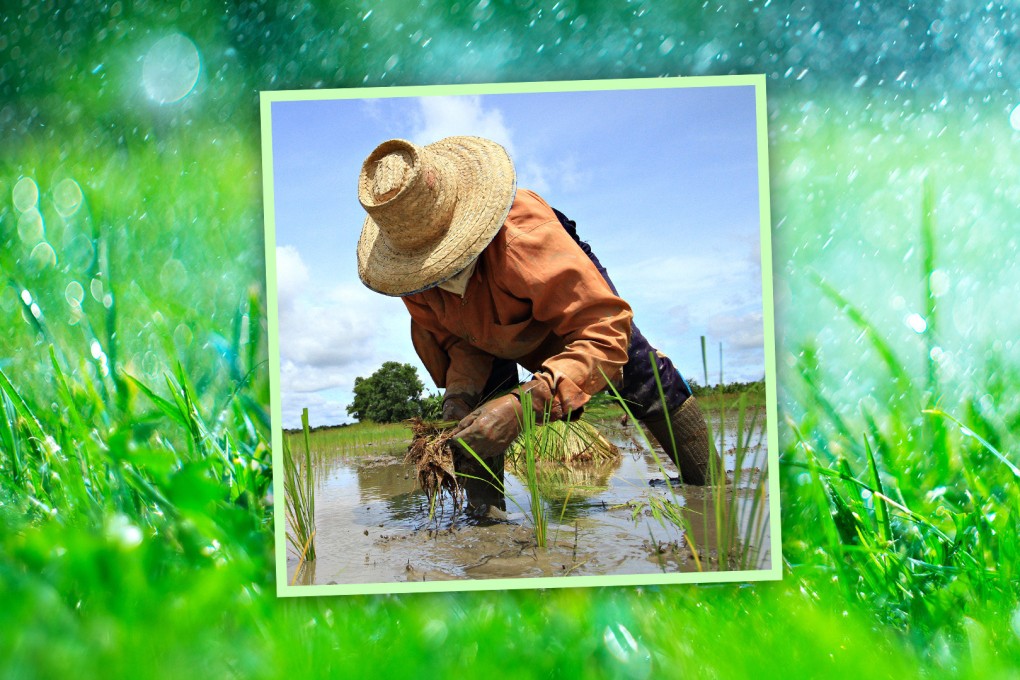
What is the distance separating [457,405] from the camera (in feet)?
5.09

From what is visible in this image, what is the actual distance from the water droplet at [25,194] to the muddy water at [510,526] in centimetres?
85

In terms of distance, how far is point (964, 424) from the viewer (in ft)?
5.15

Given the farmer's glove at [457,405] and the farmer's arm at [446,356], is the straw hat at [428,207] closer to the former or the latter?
the farmer's arm at [446,356]

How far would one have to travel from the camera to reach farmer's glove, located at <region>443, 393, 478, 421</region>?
5.03 ft

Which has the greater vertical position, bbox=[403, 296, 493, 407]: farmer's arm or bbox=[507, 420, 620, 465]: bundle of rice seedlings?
bbox=[403, 296, 493, 407]: farmer's arm

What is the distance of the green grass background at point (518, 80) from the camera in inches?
57.7

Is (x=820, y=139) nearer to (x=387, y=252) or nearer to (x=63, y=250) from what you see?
(x=387, y=252)

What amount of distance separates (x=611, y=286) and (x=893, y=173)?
0.64 meters

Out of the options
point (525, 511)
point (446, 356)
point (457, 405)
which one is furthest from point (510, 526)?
point (446, 356)

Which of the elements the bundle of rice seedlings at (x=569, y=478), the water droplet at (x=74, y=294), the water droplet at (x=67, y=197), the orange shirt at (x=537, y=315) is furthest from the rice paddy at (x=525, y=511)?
the water droplet at (x=67, y=197)

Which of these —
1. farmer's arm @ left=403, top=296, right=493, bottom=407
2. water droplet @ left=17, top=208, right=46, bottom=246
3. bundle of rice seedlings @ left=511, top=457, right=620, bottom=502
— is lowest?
bundle of rice seedlings @ left=511, top=457, right=620, bottom=502

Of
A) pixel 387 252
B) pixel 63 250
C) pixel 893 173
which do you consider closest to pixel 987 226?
pixel 893 173

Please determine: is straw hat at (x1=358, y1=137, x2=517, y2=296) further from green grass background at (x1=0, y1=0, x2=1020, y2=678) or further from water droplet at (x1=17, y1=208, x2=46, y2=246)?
water droplet at (x1=17, y1=208, x2=46, y2=246)

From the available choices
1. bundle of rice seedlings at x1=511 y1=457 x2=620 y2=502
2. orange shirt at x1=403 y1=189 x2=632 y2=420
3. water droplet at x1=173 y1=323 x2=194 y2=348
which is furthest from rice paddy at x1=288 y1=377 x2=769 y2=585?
water droplet at x1=173 y1=323 x2=194 y2=348
